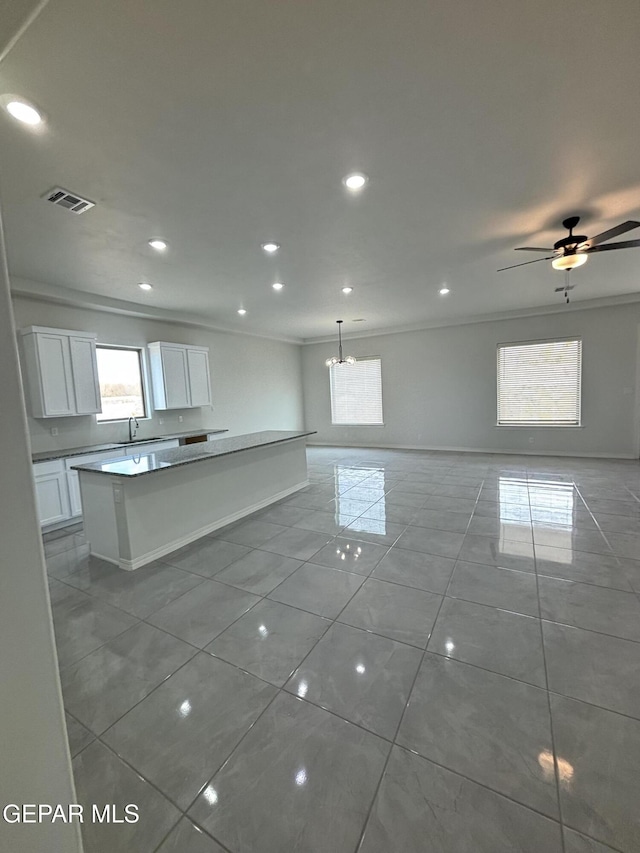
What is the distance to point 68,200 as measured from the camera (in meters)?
2.54

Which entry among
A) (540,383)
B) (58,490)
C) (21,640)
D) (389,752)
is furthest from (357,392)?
(21,640)

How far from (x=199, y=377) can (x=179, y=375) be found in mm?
419

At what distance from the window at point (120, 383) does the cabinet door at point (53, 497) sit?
134cm

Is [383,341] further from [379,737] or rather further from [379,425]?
[379,737]

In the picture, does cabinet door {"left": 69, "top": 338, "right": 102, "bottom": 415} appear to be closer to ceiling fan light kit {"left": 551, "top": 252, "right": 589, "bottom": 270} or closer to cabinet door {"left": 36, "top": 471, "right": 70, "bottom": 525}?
cabinet door {"left": 36, "top": 471, "right": 70, "bottom": 525}

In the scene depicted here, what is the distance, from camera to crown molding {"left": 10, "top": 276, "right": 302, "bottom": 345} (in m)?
4.11

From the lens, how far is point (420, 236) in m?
3.42

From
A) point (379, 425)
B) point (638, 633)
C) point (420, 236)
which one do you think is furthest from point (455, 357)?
point (638, 633)

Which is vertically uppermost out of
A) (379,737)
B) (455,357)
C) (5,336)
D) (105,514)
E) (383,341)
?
(383,341)

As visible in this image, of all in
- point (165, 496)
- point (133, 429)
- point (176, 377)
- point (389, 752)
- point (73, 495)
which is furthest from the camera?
point (176, 377)

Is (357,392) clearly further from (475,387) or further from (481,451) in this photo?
(481,451)

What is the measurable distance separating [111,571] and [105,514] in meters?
0.49

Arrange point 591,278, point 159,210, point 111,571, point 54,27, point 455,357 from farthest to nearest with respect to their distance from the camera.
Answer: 1. point 455,357
2. point 591,278
3. point 111,571
4. point 159,210
5. point 54,27

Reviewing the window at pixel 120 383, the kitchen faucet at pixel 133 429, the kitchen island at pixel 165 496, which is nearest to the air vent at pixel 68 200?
the kitchen island at pixel 165 496
